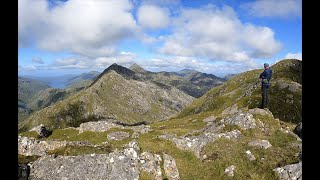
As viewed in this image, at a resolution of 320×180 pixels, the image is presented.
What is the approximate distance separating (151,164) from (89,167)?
6.23m

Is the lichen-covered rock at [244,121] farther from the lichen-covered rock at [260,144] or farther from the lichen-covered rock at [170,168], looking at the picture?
the lichen-covered rock at [170,168]

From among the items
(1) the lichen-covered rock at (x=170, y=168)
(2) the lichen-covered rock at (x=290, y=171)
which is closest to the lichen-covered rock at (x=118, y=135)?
(1) the lichen-covered rock at (x=170, y=168)

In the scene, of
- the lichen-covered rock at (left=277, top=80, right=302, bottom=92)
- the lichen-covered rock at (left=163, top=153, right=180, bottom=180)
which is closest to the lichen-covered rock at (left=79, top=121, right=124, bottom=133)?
the lichen-covered rock at (left=163, top=153, right=180, bottom=180)

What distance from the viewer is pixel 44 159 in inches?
1098

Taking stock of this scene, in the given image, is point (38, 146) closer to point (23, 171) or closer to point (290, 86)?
point (23, 171)

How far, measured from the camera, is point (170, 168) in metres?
29.6

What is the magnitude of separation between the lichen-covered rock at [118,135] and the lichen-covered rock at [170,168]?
2119cm

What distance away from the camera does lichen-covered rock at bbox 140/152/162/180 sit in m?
28.1

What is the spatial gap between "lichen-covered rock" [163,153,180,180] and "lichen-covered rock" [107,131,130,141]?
21.2 meters

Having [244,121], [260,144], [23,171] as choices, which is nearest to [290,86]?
[244,121]

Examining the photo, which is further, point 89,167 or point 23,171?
point 89,167
